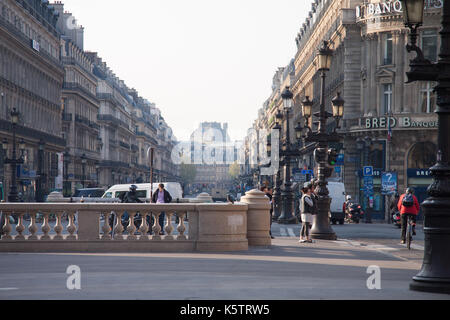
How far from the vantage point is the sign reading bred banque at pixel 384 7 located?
183 feet

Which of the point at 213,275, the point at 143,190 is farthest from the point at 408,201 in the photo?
the point at 143,190

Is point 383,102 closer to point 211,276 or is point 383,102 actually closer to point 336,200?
point 336,200

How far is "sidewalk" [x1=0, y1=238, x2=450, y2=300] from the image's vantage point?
11023mm

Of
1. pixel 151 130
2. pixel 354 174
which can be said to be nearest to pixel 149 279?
pixel 354 174

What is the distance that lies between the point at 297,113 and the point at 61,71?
32249 mm

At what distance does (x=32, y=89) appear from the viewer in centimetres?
7375

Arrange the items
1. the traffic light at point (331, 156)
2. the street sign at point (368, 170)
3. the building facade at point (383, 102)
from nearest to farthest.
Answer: the traffic light at point (331, 156) → the street sign at point (368, 170) → the building facade at point (383, 102)

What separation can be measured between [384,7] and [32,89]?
102 ft

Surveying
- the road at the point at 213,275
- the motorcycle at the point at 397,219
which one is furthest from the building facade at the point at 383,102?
the road at the point at 213,275

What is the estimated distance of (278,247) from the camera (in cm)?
2314

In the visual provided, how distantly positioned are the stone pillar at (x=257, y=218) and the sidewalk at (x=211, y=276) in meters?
1.38

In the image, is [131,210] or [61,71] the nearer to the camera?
[131,210]

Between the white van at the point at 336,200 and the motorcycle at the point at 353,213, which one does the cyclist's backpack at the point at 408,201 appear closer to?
the white van at the point at 336,200
